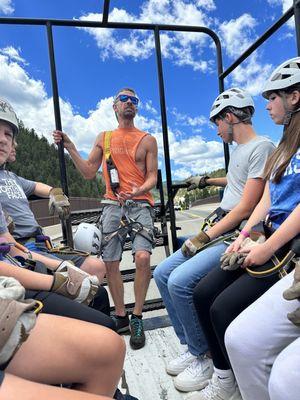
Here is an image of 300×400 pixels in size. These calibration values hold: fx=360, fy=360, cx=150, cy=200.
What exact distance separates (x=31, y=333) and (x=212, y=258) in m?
1.31

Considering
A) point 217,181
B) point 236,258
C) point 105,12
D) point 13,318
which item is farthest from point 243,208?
point 105,12

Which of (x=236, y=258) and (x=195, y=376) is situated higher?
(x=236, y=258)

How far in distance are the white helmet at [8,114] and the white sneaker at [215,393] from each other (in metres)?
1.81

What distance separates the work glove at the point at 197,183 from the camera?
3.28m

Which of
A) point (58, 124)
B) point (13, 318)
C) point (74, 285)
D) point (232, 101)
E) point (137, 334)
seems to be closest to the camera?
point (13, 318)

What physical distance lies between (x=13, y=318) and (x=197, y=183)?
7.88 feet

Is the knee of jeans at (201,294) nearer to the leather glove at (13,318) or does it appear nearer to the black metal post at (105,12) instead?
the leather glove at (13,318)

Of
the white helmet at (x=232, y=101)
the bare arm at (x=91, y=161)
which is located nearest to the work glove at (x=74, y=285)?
the white helmet at (x=232, y=101)

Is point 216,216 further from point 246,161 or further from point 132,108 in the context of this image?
point 132,108

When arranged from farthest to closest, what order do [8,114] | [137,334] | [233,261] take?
1. [137,334]
2. [8,114]
3. [233,261]

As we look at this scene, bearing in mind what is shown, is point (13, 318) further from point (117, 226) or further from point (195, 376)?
point (117, 226)

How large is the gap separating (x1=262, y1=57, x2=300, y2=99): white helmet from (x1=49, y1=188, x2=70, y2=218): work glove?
1638 mm

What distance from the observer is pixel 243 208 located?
2.31 m

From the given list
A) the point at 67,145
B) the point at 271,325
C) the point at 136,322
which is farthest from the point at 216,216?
the point at 67,145
